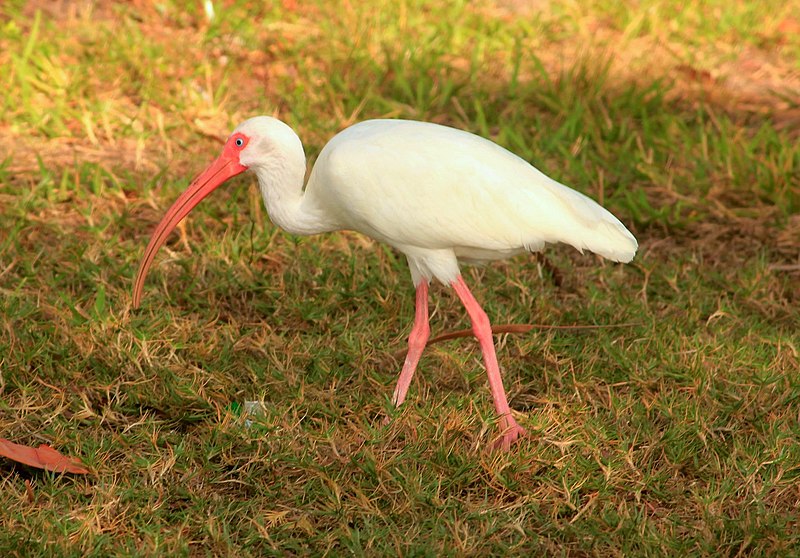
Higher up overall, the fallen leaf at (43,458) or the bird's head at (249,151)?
the bird's head at (249,151)

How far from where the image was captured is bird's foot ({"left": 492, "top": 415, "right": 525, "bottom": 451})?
3.83m

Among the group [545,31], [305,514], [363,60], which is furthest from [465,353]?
[545,31]

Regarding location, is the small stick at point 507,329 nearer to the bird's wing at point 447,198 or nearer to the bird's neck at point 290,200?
the bird's wing at point 447,198

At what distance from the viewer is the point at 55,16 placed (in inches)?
281

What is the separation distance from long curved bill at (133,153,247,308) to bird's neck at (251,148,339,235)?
0.10m

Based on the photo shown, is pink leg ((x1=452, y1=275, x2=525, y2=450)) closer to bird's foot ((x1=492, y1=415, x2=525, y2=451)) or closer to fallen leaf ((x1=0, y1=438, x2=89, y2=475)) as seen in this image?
bird's foot ((x1=492, y1=415, x2=525, y2=451))

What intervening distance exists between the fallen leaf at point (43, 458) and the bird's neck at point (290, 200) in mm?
1119

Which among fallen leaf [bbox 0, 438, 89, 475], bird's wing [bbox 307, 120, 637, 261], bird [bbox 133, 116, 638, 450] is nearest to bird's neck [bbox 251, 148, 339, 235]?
bird [bbox 133, 116, 638, 450]

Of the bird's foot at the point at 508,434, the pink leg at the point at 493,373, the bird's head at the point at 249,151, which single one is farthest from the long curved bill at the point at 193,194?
the bird's foot at the point at 508,434

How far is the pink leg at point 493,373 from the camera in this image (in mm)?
3881

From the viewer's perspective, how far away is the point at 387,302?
4820mm

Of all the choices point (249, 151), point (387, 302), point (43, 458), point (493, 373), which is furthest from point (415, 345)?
point (43, 458)

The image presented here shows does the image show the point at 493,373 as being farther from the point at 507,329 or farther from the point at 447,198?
the point at 447,198

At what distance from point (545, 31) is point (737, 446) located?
14.0 feet
